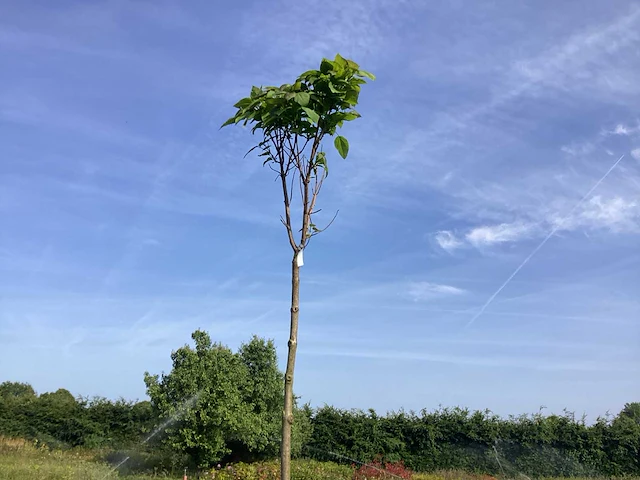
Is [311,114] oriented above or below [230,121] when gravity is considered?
below

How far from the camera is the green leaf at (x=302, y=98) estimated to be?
3.47m

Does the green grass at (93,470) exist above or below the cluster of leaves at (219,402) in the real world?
below

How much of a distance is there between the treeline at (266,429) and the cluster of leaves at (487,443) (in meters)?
0.03

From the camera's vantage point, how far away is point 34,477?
29.4 ft

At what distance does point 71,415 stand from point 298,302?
17.0m

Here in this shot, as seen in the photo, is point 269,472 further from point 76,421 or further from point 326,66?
point 326,66

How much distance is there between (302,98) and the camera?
3484 millimetres

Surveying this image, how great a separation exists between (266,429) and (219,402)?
1.50 meters

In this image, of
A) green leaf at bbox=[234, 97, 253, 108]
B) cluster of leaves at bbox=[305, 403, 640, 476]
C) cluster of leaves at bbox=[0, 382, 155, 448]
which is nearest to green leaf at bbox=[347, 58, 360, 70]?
green leaf at bbox=[234, 97, 253, 108]

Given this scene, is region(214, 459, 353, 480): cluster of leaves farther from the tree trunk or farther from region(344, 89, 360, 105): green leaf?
region(344, 89, 360, 105): green leaf

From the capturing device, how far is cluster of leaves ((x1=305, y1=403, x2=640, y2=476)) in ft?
48.1

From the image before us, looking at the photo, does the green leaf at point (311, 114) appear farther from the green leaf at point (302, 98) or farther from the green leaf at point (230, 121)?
the green leaf at point (230, 121)

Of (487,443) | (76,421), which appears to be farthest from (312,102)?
(76,421)

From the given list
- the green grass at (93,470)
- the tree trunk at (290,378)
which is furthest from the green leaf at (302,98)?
the green grass at (93,470)
